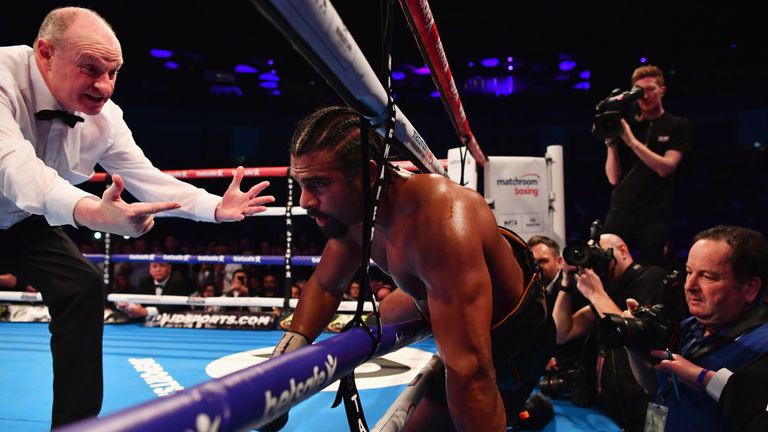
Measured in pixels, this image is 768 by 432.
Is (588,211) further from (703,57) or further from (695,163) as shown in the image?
(703,57)

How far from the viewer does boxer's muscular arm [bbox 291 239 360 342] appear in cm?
150

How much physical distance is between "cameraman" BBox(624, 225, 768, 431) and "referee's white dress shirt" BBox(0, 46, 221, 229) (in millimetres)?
1362

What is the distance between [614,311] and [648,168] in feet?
3.29

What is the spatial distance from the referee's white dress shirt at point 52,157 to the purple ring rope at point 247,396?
61 centimetres

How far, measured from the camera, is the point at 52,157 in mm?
1585

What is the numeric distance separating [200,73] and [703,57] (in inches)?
389

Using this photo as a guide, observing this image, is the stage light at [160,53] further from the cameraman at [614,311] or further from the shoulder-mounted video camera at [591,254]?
the shoulder-mounted video camera at [591,254]

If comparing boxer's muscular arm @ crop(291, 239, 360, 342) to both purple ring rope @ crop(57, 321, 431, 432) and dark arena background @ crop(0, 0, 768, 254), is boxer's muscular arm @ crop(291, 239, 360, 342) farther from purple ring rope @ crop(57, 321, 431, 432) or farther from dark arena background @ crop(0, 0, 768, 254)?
dark arena background @ crop(0, 0, 768, 254)

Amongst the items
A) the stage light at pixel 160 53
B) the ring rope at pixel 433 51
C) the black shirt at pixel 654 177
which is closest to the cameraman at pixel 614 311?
the black shirt at pixel 654 177

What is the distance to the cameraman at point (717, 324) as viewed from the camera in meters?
1.47

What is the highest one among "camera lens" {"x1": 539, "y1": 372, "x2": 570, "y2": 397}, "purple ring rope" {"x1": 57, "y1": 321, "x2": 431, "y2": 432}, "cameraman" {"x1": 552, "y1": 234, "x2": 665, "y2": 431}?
"purple ring rope" {"x1": 57, "y1": 321, "x2": 431, "y2": 432}

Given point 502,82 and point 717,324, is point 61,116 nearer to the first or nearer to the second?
point 717,324

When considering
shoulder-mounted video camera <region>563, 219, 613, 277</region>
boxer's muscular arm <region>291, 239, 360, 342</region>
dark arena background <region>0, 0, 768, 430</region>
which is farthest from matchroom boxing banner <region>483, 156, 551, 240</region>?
dark arena background <region>0, 0, 768, 430</region>

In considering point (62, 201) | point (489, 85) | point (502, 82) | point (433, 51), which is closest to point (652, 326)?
point (433, 51)
